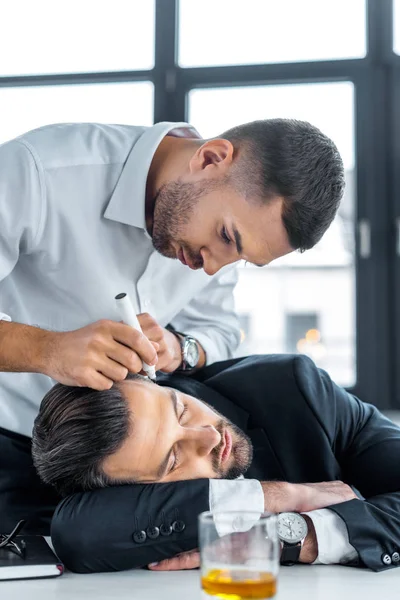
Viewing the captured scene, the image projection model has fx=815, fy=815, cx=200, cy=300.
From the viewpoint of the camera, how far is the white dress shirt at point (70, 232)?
198 cm

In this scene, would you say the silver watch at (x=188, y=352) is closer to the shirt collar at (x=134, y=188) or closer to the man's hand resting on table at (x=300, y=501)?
the shirt collar at (x=134, y=188)

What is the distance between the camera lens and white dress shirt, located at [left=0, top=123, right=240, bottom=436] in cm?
198

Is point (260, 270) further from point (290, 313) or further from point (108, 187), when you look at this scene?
point (108, 187)

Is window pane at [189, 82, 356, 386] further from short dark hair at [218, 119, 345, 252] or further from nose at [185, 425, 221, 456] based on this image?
nose at [185, 425, 221, 456]

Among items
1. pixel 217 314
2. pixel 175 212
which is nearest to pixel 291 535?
pixel 175 212

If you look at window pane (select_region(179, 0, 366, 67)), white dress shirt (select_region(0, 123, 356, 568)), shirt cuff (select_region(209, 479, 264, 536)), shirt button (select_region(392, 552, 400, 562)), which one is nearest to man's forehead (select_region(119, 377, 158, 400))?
shirt cuff (select_region(209, 479, 264, 536))

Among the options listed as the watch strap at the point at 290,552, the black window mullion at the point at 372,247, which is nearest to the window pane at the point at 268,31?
the black window mullion at the point at 372,247

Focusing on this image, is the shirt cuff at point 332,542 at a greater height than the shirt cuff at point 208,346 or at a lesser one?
lesser

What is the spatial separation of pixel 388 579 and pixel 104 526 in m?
0.51

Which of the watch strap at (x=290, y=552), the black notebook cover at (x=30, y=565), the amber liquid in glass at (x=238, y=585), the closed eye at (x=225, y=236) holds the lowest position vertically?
the black notebook cover at (x=30, y=565)

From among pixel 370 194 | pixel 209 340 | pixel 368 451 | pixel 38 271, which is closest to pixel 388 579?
pixel 368 451

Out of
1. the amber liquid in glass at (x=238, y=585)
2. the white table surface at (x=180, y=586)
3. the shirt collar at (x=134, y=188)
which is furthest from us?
the shirt collar at (x=134, y=188)

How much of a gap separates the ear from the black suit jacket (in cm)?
48

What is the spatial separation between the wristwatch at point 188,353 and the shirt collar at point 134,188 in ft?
0.99
